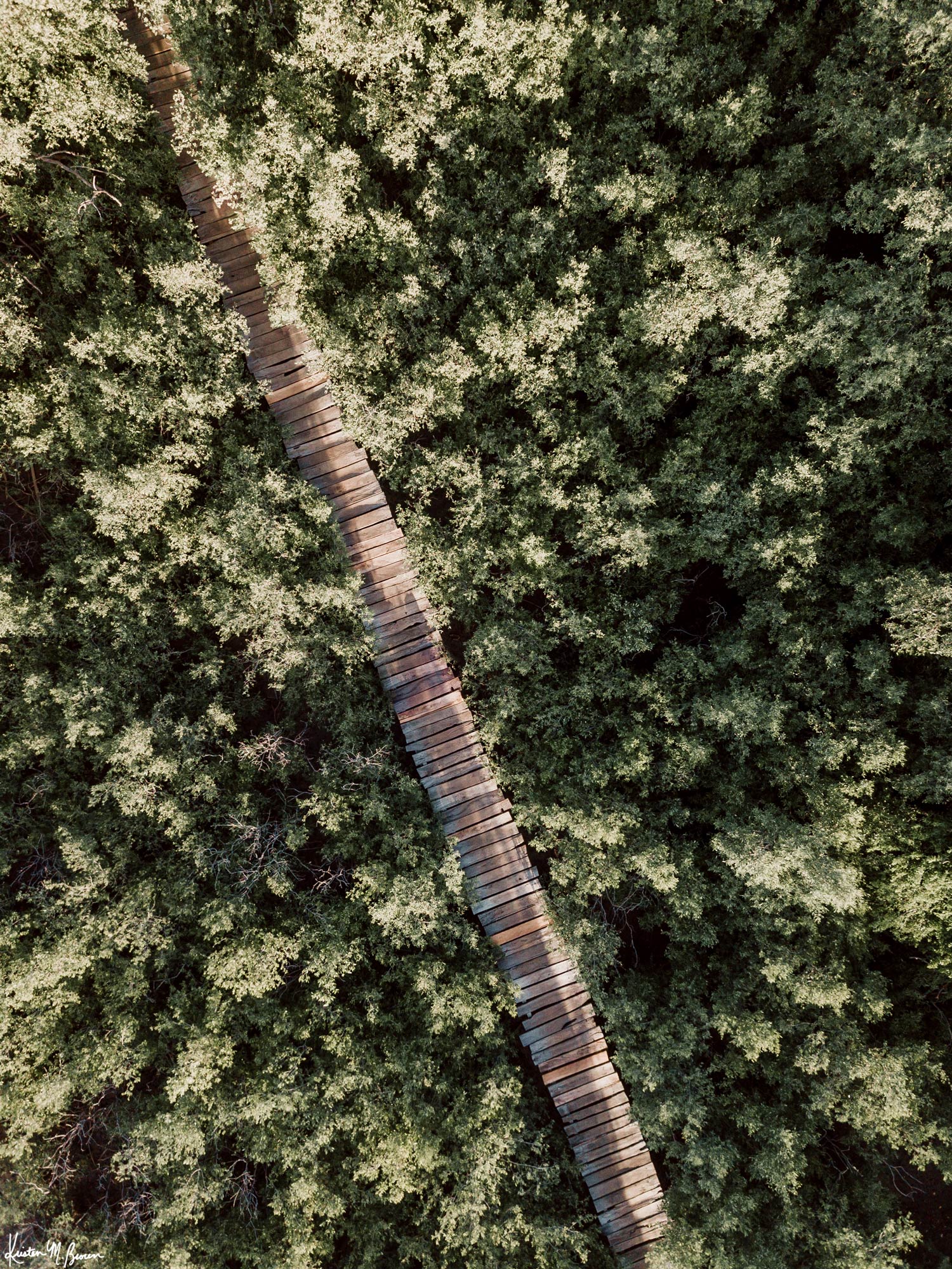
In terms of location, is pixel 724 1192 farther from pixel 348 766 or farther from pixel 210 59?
pixel 210 59

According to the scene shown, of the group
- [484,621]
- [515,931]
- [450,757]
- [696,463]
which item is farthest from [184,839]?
[696,463]

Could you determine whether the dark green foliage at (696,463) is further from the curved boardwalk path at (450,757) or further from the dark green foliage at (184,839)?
the dark green foliage at (184,839)

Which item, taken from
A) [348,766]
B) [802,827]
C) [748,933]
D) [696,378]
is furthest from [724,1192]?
[696,378]

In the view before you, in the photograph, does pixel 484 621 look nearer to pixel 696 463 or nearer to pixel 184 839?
pixel 696 463

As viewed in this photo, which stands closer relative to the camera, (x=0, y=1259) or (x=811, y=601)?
(x=0, y=1259)

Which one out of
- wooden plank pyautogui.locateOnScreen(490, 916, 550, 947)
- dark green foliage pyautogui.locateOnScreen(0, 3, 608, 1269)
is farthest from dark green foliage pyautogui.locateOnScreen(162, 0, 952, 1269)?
dark green foliage pyautogui.locateOnScreen(0, 3, 608, 1269)

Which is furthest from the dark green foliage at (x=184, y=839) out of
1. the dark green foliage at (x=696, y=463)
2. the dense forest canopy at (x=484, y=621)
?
the dark green foliage at (x=696, y=463)

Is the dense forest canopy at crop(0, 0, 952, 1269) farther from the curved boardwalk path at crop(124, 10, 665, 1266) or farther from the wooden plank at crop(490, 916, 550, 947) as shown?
the wooden plank at crop(490, 916, 550, 947)

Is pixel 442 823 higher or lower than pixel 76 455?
lower
